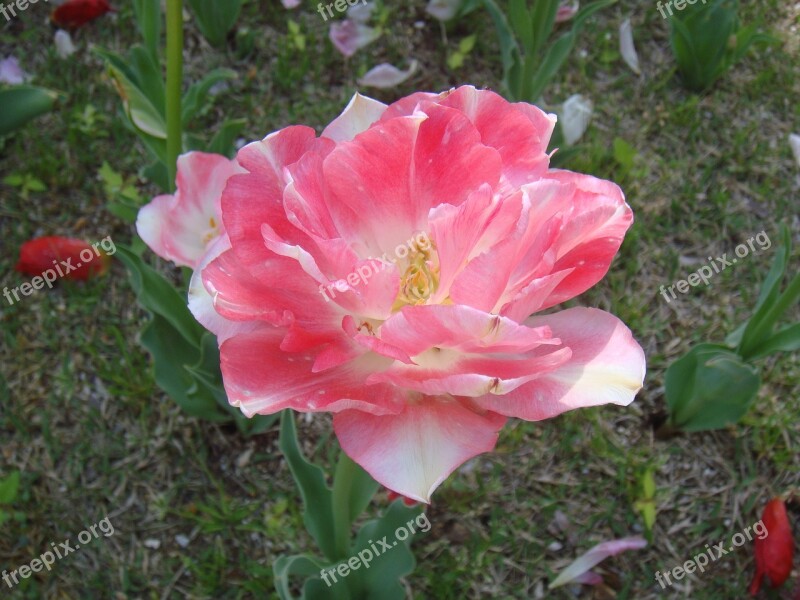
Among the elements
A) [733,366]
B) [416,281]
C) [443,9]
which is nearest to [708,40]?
[443,9]

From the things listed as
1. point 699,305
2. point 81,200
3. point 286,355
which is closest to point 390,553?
point 286,355

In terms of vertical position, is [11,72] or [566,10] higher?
[11,72]

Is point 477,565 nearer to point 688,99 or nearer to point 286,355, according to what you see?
point 286,355
